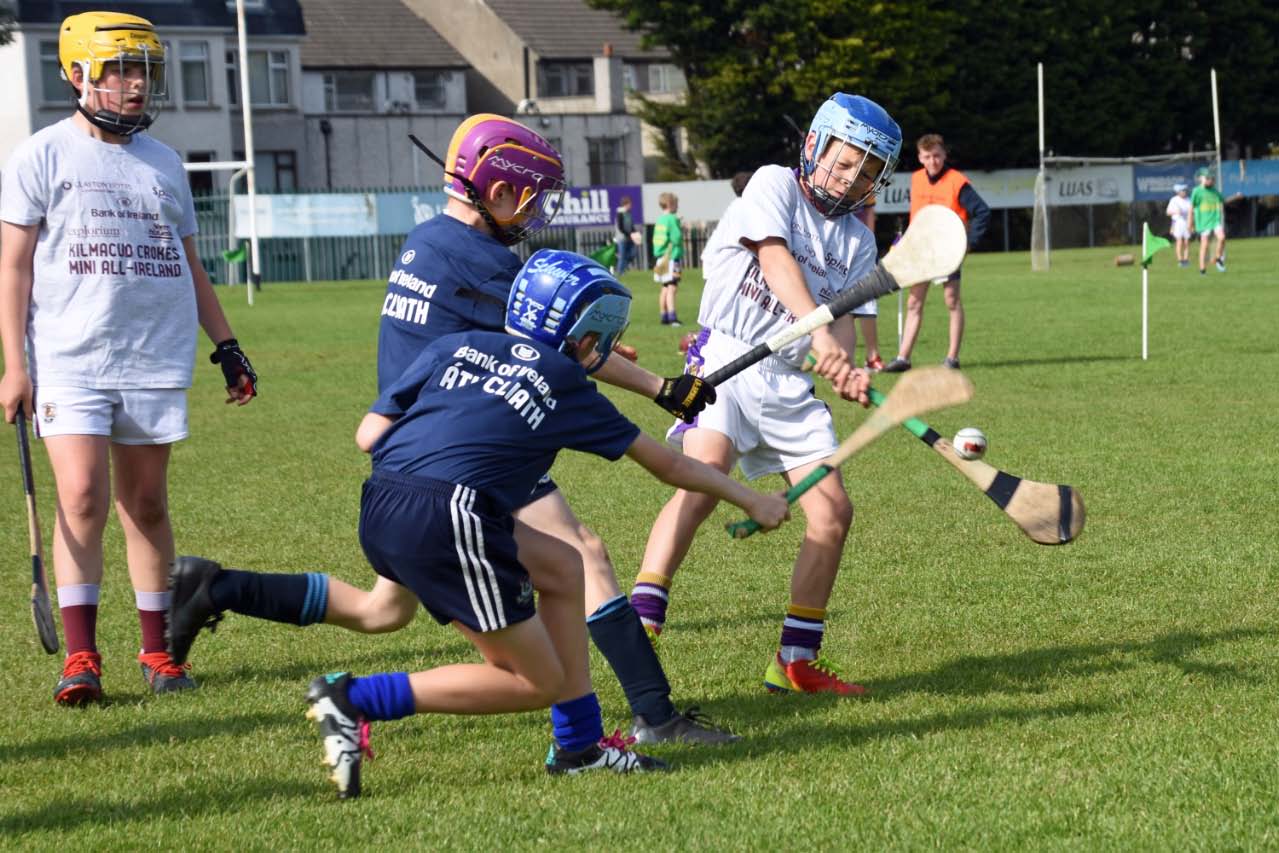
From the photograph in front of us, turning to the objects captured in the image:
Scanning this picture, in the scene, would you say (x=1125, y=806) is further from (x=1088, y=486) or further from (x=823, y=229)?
(x=1088, y=486)

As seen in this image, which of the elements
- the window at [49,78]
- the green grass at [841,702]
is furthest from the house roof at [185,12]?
the green grass at [841,702]

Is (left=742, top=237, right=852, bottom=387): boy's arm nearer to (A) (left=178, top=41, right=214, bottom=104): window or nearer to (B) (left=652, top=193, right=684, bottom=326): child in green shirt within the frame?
(B) (left=652, top=193, right=684, bottom=326): child in green shirt

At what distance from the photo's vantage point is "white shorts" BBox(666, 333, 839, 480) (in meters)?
6.02

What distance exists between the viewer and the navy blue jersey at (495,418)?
14.5ft

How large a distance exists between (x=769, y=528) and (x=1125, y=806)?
1135mm

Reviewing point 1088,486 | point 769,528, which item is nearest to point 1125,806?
point 769,528

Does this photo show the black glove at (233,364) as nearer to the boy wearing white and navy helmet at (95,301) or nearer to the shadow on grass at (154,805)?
the boy wearing white and navy helmet at (95,301)

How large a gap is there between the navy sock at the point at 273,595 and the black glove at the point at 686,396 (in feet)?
3.62

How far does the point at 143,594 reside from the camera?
246 inches

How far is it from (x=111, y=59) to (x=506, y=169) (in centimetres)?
158

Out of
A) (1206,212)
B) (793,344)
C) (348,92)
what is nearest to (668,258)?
(1206,212)

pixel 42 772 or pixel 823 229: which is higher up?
pixel 823 229

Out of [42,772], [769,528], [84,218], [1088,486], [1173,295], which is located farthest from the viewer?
[1173,295]

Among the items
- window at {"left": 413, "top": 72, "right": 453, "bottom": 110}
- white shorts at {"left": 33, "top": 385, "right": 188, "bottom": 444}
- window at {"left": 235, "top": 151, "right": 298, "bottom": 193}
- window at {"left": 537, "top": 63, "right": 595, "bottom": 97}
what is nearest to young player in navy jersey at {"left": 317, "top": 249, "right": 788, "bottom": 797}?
white shorts at {"left": 33, "top": 385, "right": 188, "bottom": 444}
